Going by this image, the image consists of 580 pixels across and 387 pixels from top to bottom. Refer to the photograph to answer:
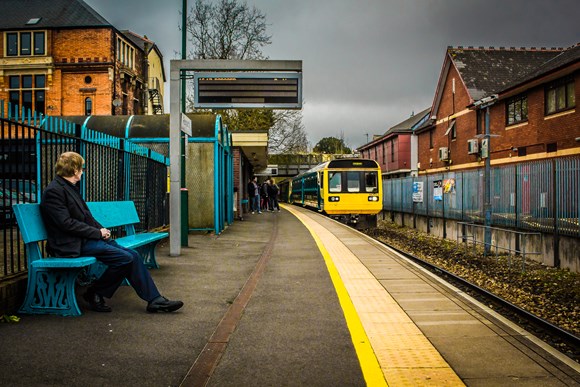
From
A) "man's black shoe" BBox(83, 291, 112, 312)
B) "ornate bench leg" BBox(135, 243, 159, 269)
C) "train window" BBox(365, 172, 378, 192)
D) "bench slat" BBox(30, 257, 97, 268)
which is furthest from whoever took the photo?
"train window" BBox(365, 172, 378, 192)

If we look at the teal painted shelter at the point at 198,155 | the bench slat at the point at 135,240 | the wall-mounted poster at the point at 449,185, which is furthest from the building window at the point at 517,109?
the bench slat at the point at 135,240

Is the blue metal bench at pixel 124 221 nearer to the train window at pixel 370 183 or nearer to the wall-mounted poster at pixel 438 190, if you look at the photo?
the wall-mounted poster at pixel 438 190

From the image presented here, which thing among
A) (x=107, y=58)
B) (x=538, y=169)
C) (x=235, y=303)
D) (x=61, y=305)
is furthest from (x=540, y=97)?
(x=107, y=58)

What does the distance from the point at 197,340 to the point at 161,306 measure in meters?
0.98

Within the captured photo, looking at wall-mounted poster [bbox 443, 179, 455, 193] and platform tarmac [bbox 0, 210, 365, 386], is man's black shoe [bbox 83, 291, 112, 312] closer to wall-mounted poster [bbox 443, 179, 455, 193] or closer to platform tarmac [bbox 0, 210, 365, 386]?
platform tarmac [bbox 0, 210, 365, 386]

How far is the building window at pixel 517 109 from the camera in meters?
24.0

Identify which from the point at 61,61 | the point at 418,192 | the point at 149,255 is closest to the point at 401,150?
the point at 418,192

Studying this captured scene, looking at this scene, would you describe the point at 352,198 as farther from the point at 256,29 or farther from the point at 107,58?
the point at 107,58

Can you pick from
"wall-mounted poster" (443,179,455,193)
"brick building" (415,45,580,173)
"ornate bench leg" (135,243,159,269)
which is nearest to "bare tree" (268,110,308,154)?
"brick building" (415,45,580,173)

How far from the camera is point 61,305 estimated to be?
5.12m

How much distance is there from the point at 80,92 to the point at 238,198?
21.1 m

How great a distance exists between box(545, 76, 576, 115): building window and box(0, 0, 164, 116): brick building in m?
26.9

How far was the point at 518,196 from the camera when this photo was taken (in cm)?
1328

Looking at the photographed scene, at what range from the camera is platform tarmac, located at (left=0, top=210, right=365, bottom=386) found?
366 cm
